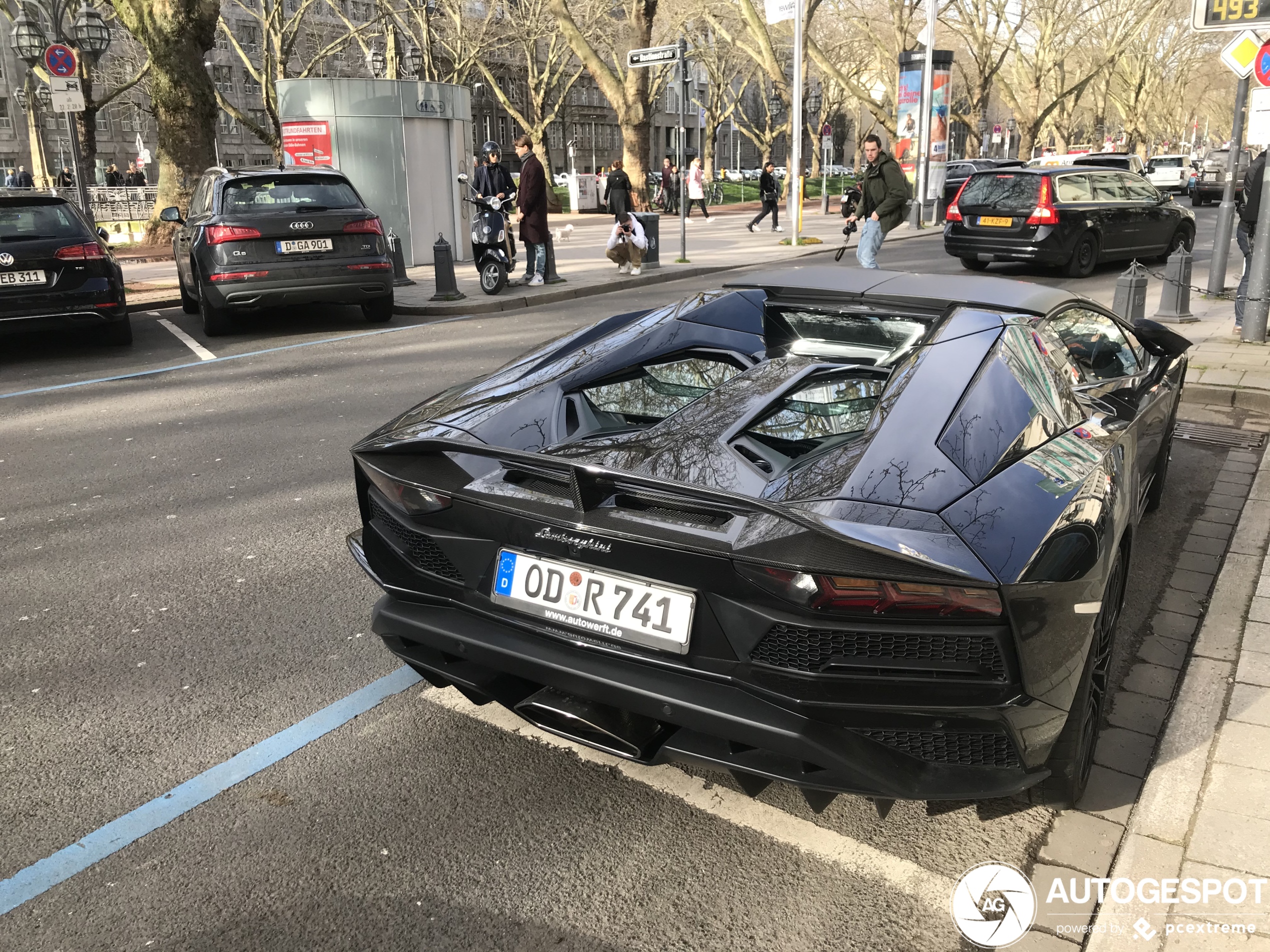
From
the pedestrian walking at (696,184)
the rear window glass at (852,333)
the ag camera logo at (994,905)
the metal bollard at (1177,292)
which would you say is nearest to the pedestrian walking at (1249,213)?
the metal bollard at (1177,292)

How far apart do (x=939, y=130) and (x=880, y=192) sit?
72.8 ft

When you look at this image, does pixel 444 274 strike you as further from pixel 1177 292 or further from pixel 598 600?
pixel 598 600

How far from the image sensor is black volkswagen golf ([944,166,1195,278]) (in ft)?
51.9

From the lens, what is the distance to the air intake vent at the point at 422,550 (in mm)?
2818

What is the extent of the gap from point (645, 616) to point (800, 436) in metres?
0.81

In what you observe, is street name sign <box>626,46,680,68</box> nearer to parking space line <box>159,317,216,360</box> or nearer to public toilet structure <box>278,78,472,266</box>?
public toilet structure <box>278,78,472,266</box>

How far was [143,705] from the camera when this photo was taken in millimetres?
3465

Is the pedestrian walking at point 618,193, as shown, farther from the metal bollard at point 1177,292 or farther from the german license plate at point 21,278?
the german license plate at point 21,278

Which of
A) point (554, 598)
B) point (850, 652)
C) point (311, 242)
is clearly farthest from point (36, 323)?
point (850, 652)

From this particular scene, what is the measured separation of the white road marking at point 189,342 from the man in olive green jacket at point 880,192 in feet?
24.6

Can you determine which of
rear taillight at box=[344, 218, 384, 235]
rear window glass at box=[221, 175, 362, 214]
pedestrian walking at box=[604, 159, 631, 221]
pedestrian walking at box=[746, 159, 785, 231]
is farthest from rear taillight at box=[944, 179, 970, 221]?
rear window glass at box=[221, 175, 362, 214]

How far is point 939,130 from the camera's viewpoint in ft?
107

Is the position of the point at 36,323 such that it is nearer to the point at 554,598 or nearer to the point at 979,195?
the point at 554,598

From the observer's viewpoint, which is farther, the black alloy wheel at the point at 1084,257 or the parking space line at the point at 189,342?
the black alloy wheel at the point at 1084,257
